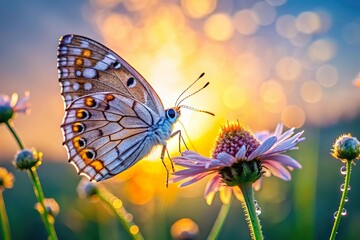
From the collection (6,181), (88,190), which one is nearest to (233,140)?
(88,190)

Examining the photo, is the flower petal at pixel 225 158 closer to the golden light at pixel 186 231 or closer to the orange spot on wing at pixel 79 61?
the golden light at pixel 186 231

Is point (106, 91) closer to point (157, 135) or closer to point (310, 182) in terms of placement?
point (157, 135)

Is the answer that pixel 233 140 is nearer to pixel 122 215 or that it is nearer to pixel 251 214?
pixel 251 214

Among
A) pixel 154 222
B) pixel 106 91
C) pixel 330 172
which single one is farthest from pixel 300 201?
pixel 330 172

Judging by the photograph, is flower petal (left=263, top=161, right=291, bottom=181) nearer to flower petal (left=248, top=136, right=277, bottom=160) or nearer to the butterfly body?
flower petal (left=248, top=136, right=277, bottom=160)

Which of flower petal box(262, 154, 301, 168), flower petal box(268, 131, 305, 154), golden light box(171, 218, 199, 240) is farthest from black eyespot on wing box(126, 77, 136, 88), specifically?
flower petal box(268, 131, 305, 154)

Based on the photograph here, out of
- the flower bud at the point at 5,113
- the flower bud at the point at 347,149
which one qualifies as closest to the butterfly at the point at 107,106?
the flower bud at the point at 5,113
